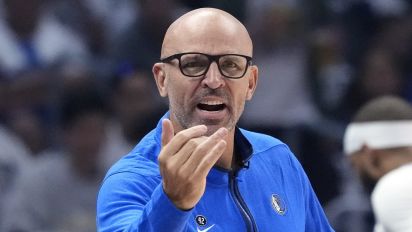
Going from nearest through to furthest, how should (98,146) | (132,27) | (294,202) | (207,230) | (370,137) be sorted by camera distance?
(207,230) → (294,202) → (370,137) → (98,146) → (132,27)

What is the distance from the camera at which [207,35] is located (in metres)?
3.31

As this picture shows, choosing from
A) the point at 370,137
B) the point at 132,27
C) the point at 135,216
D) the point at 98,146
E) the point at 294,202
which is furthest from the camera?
the point at 132,27

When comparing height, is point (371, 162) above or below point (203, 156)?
below

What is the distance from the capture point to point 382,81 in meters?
7.77

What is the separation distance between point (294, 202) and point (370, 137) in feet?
6.67

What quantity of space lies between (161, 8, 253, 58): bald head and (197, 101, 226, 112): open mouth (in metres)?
0.16

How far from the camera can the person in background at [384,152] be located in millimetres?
4734

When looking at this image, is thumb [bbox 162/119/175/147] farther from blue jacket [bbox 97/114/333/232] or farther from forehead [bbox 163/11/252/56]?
forehead [bbox 163/11/252/56]

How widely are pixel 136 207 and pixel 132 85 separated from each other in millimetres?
4038

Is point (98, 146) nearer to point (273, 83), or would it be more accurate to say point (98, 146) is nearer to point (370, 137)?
point (273, 83)

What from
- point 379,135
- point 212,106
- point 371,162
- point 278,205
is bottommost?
point 371,162

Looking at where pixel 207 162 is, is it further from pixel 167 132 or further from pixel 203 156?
pixel 167 132

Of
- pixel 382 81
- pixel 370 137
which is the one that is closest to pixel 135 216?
pixel 370 137

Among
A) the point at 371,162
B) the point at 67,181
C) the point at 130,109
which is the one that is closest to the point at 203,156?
the point at 371,162
